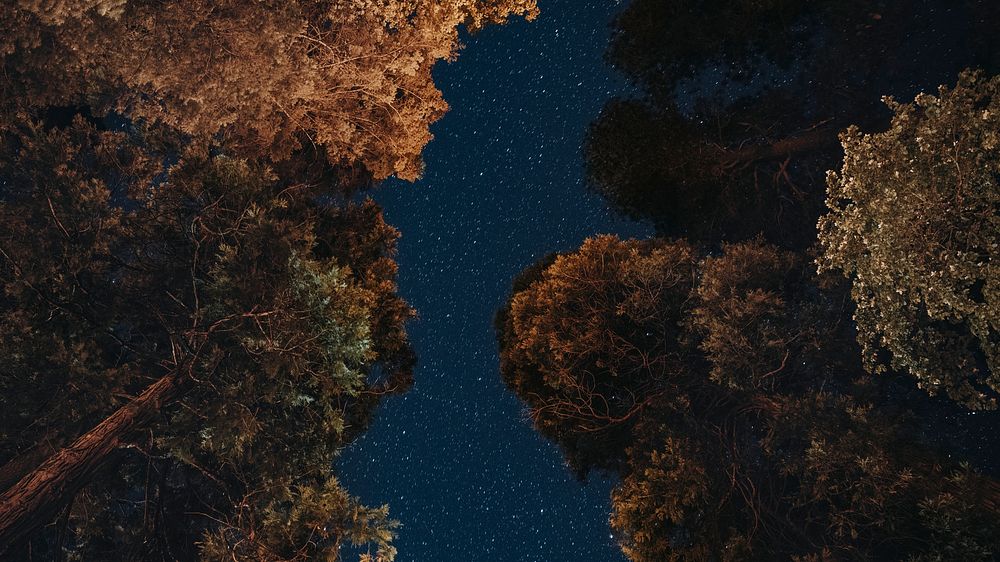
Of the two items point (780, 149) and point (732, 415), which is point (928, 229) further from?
point (780, 149)

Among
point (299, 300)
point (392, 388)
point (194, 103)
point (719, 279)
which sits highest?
point (194, 103)

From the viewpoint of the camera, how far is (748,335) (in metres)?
15.3

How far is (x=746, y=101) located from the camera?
18953 mm

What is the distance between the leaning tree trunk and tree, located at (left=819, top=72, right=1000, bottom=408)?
39.4ft

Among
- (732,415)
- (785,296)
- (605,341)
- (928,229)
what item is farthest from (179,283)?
(928,229)

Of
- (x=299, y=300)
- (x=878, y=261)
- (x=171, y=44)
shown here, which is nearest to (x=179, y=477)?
(x=299, y=300)

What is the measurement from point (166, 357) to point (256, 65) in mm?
6552

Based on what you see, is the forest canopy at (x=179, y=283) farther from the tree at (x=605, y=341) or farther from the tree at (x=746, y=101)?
the tree at (x=746, y=101)

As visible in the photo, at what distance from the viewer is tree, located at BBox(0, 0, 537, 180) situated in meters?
11.8

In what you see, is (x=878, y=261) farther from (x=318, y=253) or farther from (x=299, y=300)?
(x=318, y=253)

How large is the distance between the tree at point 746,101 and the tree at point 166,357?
912 centimetres

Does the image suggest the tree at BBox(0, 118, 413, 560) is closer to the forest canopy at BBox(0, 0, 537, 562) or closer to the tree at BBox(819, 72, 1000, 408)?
the forest canopy at BBox(0, 0, 537, 562)

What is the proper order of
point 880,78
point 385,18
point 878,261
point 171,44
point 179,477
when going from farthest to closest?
1. point 880,78
2. point 179,477
3. point 385,18
4. point 171,44
5. point 878,261

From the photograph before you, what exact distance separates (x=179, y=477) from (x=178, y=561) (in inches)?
92.1
